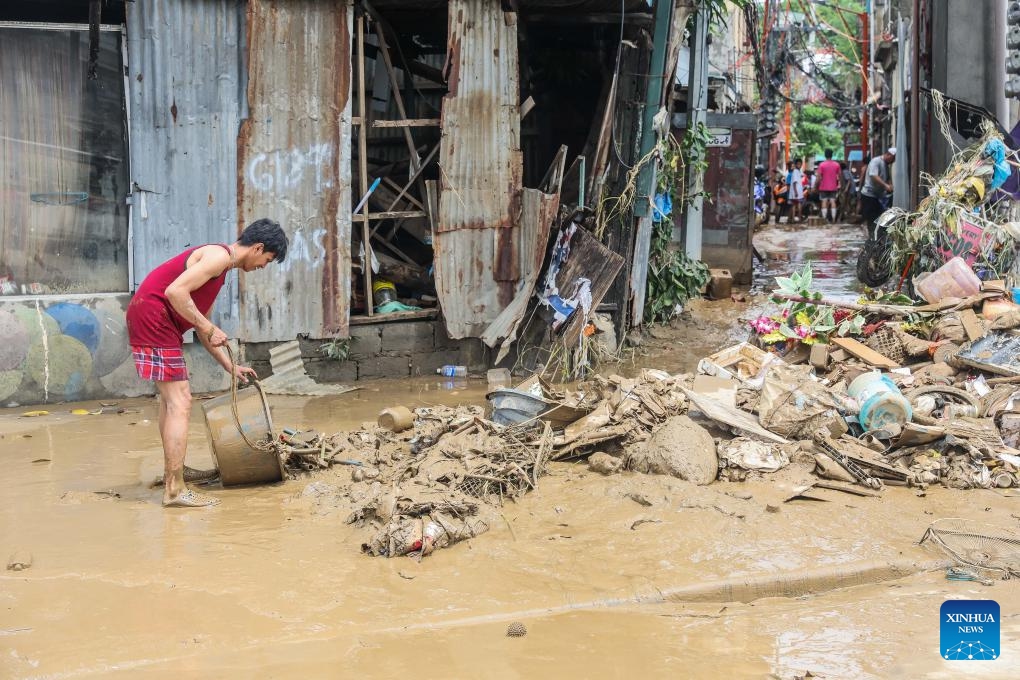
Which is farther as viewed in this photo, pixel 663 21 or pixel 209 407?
pixel 663 21

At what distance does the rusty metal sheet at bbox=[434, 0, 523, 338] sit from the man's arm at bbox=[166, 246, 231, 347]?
3756mm

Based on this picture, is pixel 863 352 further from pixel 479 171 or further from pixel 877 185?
pixel 877 185

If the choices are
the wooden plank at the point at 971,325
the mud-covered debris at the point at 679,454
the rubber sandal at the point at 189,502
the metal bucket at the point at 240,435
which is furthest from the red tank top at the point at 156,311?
the wooden plank at the point at 971,325

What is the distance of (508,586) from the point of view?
A: 4.51 meters

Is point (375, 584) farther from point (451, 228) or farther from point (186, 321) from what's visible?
point (451, 228)

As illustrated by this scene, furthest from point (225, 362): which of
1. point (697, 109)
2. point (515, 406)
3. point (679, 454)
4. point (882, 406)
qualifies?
point (697, 109)

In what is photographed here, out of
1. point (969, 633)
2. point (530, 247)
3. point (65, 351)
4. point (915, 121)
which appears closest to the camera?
point (969, 633)

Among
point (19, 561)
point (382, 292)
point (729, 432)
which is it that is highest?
point (382, 292)

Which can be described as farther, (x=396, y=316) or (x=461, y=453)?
(x=396, y=316)

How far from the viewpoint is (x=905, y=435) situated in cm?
639

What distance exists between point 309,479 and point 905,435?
12.8ft

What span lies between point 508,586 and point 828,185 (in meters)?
22.1

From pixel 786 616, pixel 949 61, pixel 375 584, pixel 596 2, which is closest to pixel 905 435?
pixel 786 616

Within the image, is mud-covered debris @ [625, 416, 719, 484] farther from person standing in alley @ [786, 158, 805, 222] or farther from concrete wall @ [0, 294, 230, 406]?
person standing in alley @ [786, 158, 805, 222]
